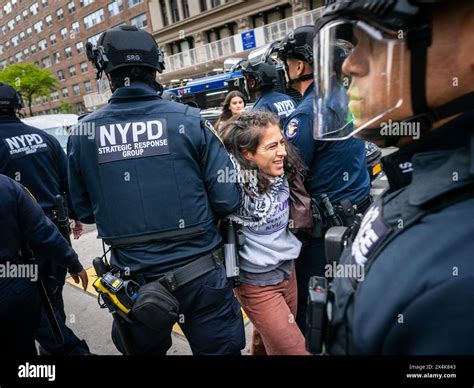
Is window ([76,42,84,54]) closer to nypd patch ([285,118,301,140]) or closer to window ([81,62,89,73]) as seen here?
window ([81,62,89,73])

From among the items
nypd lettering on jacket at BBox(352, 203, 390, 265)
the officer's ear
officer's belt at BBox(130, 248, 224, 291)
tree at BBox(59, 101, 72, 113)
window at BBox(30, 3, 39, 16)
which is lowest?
officer's belt at BBox(130, 248, 224, 291)

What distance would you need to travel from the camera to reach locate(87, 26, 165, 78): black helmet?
5.49ft

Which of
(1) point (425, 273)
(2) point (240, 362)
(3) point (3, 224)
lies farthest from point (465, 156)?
(3) point (3, 224)

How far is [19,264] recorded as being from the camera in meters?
1.91

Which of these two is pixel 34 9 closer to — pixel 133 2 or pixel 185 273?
pixel 133 2

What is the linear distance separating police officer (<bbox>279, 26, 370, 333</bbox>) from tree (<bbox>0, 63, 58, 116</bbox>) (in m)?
41.3

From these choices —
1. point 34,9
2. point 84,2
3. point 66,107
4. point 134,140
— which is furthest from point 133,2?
point 134,140

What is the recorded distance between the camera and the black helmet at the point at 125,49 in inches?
65.9

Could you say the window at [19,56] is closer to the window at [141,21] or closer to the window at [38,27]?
the window at [38,27]

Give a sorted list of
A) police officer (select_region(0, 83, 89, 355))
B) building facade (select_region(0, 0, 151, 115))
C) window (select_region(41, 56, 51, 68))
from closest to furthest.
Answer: police officer (select_region(0, 83, 89, 355)) → building facade (select_region(0, 0, 151, 115)) → window (select_region(41, 56, 51, 68))

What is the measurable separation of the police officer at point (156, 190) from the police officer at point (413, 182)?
0.91m

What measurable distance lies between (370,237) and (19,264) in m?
1.98

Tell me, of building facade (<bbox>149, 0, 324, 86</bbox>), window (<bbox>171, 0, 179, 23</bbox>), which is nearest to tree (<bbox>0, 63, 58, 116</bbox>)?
building facade (<bbox>149, 0, 324, 86</bbox>)

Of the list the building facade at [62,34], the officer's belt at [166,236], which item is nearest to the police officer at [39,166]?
the officer's belt at [166,236]
